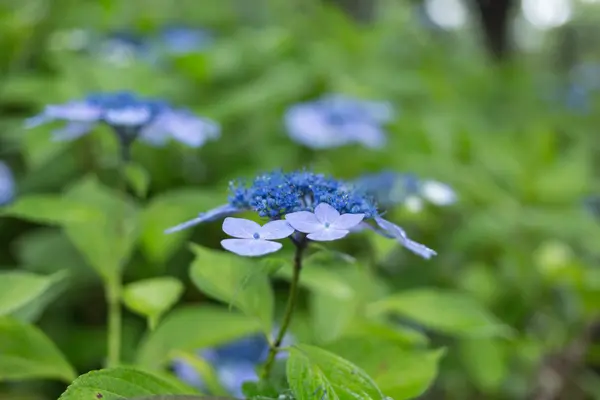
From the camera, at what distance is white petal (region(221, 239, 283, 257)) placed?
0.71m

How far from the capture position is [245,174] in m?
1.72

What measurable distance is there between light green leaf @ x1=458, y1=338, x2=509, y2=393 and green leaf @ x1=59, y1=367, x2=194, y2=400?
90 cm

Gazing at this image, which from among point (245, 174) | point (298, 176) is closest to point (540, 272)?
point (245, 174)

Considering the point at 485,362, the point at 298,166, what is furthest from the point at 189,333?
the point at 298,166

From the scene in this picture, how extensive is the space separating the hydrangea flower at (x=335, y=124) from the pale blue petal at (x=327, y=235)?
1.16m

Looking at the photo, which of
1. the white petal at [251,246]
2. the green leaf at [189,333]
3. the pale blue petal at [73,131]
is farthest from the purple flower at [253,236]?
the pale blue petal at [73,131]

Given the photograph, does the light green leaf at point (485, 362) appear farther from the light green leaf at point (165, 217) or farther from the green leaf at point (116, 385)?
the green leaf at point (116, 385)

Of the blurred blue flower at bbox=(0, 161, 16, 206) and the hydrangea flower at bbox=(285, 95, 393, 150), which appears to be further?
the hydrangea flower at bbox=(285, 95, 393, 150)

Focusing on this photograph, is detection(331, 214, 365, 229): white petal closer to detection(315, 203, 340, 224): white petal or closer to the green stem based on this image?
detection(315, 203, 340, 224): white petal

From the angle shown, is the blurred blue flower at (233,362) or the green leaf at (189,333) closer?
the green leaf at (189,333)

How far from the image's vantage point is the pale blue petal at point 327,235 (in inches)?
28.2

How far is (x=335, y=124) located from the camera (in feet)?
6.37

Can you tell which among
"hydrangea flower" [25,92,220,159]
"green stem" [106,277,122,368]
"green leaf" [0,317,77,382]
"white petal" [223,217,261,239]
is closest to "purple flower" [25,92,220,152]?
"hydrangea flower" [25,92,220,159]

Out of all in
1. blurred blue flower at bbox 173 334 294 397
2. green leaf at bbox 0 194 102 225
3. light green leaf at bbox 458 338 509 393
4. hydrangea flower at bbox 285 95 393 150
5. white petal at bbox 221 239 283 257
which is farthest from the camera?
hydrangea flower at bbox 285 95 393 150
